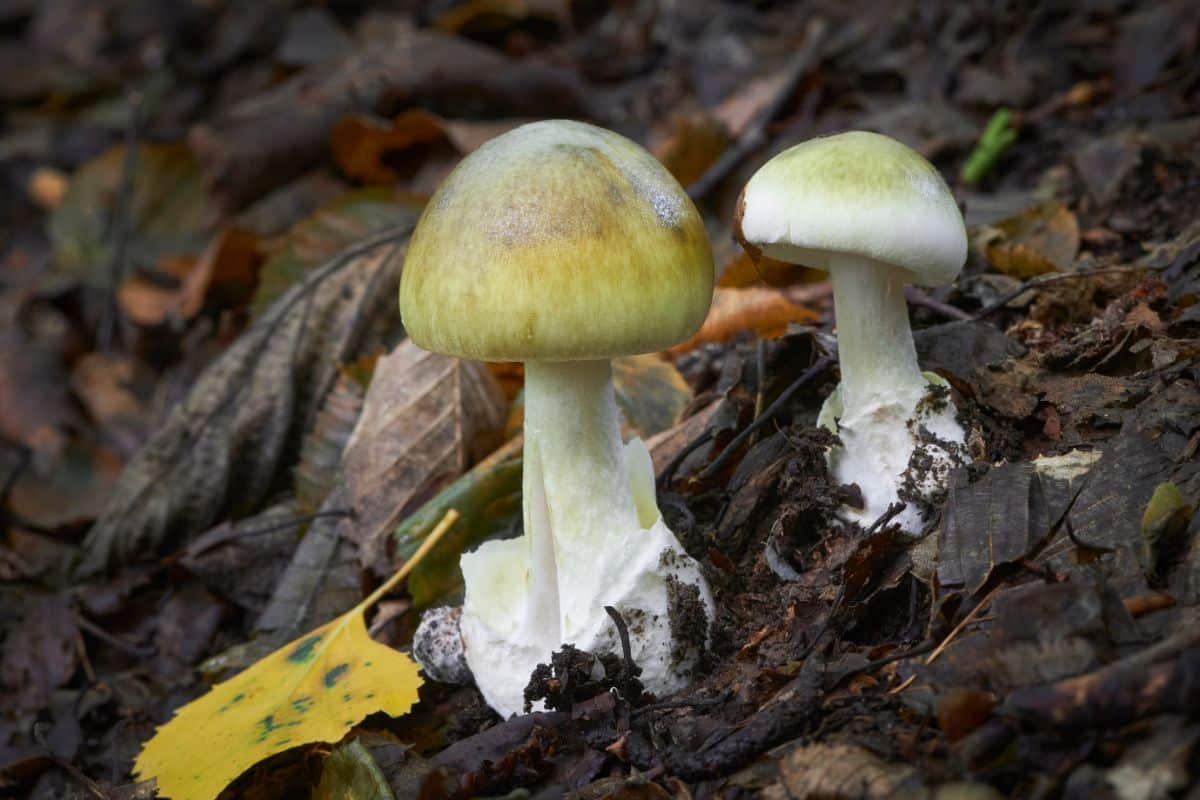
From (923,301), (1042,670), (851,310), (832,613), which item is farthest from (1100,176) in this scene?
(1042,670)

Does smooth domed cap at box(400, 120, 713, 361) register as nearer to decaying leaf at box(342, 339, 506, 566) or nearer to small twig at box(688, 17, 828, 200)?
decaying leaf at box(342, 339, 506, 566)

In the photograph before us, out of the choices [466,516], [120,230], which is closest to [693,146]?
[466,516]

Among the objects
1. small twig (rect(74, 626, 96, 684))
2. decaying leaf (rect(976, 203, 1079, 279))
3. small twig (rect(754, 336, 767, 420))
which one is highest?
decaying leaf (rect(976, 203, 1079, 279))

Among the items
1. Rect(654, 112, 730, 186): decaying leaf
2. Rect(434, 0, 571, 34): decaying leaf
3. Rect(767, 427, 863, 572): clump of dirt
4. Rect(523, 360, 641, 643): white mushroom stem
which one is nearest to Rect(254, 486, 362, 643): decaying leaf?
Rect(523, 360, 641, 643): white mushroom stem

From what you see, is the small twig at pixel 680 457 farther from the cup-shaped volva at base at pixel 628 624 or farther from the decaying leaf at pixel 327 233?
the decaying leaf at pixel 327 233

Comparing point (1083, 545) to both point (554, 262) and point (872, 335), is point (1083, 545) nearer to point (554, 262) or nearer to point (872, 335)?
point (872, 335)

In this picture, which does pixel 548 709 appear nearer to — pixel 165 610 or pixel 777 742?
pixel 777 742
